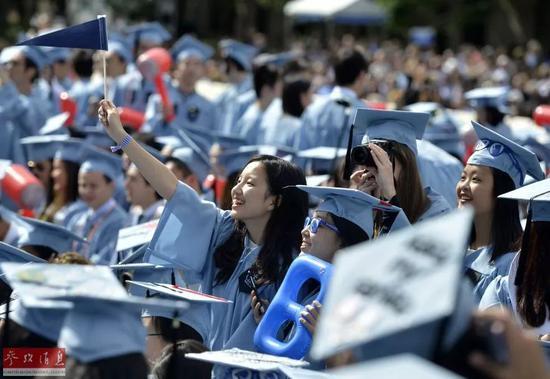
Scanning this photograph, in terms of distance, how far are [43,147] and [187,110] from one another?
2985mm

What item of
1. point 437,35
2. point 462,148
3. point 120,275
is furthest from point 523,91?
point 437,35

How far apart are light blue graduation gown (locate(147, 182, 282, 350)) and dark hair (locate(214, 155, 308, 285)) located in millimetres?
37

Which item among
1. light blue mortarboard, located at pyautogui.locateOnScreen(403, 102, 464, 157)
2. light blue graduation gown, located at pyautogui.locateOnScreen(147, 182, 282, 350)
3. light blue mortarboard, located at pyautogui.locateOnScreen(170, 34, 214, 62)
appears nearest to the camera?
light blue graduation gown, located at pyautogui.locateOnScreen(147, 182, 282, 350)

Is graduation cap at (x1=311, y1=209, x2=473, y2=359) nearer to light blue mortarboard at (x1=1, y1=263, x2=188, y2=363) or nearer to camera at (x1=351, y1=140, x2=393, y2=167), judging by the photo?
light blue mortarboard at (x1=1, y1=263, x2=188, y2=363)

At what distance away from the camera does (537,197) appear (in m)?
4.46

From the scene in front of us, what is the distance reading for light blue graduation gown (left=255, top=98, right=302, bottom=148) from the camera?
9.95 m

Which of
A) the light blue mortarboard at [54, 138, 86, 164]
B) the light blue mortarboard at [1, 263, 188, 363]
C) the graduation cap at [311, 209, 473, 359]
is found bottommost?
the light blue mortarboard at [54, 138, 86, 164]

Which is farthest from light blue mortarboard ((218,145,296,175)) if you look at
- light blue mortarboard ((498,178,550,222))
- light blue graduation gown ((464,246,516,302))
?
light blue mortarboard ((498,178,550,222))

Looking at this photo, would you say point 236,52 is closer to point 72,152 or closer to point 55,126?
point 55,126

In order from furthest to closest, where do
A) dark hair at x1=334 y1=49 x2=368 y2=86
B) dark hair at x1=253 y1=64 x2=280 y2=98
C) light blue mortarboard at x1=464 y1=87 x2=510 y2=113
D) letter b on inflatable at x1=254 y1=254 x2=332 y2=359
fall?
dark hair at x1=253 y1=64 x2=280 y2=98, light blue mortarboard at x1=464 y1=87 x2=510 y2=113, dark hair at x1=334 y1=49 x2=368 y2=86, letter b on inflatable at x1=254 y1=254 x2=332 y2=359

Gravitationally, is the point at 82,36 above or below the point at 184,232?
above

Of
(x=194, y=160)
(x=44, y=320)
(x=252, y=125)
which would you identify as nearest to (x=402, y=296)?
(x=44, y=320)

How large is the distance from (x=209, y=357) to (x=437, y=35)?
41.2 meters

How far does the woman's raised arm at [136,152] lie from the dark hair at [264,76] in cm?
600
